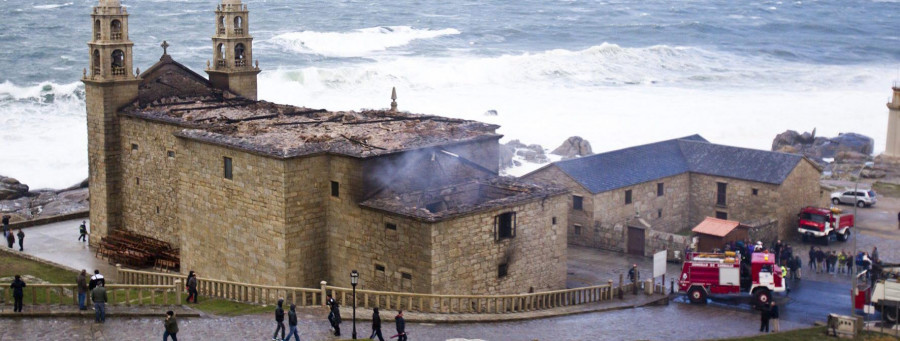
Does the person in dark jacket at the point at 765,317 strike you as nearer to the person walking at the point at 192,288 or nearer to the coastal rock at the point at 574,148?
the person walking at the point at 192,288

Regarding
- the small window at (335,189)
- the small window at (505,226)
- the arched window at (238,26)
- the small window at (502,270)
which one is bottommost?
the small window at (502,270)

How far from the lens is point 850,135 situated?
72312mm

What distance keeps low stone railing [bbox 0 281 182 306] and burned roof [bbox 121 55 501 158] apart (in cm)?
548

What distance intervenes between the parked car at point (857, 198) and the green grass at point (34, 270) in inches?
1383

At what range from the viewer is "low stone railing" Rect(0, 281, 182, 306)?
103 feet

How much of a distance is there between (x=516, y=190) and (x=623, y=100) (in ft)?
207

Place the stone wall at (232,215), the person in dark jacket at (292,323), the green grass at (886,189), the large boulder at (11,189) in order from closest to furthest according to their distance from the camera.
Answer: the person in dark jacket at (292,323), the stone wall at (232,215), the green grass at (886,189), the large boulder at (11,189)

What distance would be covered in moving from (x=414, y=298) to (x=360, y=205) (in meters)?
3.80

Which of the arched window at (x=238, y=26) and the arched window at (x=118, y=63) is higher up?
the arched window at (x=238, y=26)

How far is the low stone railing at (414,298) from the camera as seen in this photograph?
32875 millimetres

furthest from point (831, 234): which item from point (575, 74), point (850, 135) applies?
point (575, 74)

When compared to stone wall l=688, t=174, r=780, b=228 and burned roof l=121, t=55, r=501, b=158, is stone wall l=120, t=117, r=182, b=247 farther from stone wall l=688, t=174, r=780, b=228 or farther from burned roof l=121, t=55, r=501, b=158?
stone wall l=688, t=174, r=780, b=228

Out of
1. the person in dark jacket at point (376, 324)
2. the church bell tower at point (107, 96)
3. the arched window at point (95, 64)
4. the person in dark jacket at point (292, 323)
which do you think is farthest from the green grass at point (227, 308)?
the arched window at point (95, 64)

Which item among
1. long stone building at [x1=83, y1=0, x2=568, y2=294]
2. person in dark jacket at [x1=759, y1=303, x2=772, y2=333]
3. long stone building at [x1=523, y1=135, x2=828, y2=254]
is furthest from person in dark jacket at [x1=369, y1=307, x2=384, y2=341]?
long stone building at [x1=523, y1=135, x2=828, y2=254]
